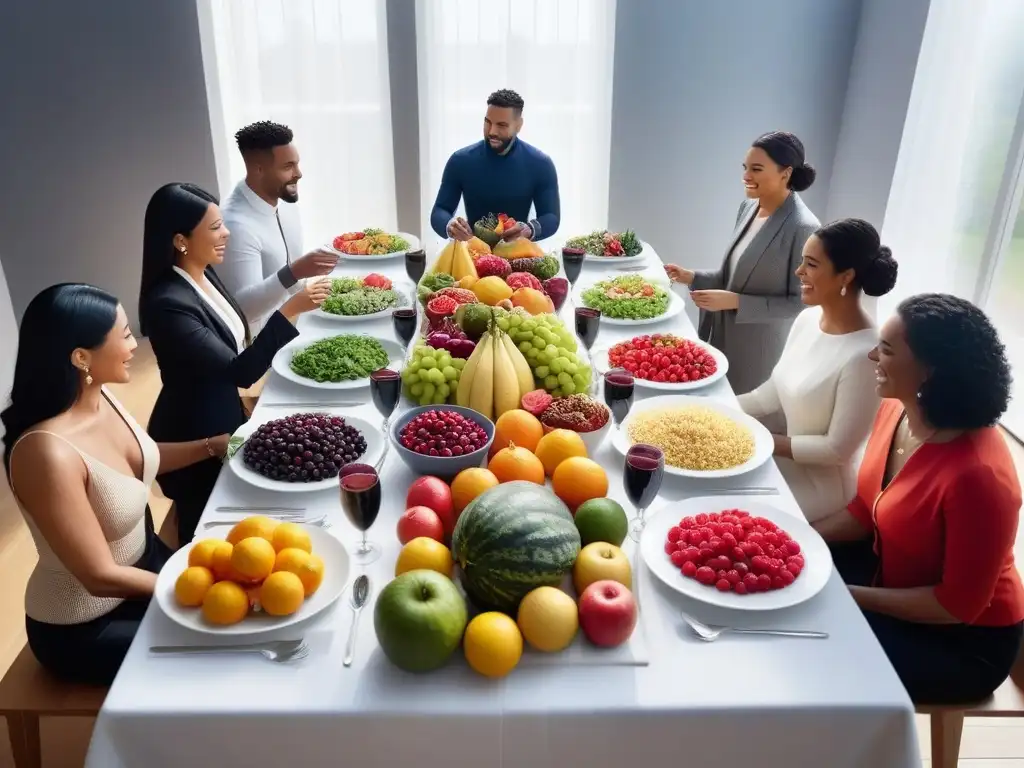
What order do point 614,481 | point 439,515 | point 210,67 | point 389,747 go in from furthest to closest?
point 210,67, point 614,481, point 439,515, point 389,747

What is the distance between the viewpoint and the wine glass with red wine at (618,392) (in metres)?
1.70

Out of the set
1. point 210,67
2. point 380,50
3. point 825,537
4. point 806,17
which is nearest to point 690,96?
point 806,17

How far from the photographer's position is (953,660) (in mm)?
1543

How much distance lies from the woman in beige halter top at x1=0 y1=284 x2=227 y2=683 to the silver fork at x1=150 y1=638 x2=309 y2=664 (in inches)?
14.6

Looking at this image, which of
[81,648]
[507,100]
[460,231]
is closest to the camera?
[81,648]

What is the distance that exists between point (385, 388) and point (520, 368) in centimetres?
33

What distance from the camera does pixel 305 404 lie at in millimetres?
1960

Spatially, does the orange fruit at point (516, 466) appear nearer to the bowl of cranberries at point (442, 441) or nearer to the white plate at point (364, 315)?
the bowl of cranberries at point (442, 441)

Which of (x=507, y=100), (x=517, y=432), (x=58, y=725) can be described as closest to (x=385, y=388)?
(x=517, y=432)

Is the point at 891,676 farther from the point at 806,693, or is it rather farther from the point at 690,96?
the point at 690,96

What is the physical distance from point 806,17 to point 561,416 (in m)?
3.28

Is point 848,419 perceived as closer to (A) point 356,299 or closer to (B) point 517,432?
(B) point 517,432

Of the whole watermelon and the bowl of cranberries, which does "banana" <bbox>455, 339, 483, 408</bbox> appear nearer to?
the bowl of cranberries

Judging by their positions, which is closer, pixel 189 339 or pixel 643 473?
pixel 643 473
